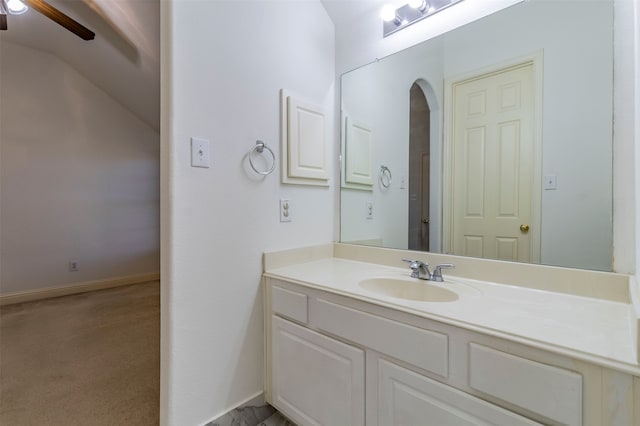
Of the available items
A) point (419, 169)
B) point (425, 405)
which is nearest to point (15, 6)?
point (419, 169)

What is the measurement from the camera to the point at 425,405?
83cm

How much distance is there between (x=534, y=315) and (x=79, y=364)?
2433 millimetres

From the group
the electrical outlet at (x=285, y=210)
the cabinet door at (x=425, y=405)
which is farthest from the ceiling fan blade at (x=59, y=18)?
the cabinet door at (x=425, y=405)

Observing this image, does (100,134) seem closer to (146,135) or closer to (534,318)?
(146,135)

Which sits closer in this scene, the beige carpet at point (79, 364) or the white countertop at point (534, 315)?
the white countertop at point (534, 315)

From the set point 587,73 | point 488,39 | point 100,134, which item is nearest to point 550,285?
point 587,73

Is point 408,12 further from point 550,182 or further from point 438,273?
point 438,273

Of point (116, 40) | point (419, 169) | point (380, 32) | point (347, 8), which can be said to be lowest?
point (419, 169)

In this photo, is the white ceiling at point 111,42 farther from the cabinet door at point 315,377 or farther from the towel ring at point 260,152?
the cabinet door at point 315,377

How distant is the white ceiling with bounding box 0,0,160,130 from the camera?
225cm

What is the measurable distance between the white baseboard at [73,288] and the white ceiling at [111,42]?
7.21ft

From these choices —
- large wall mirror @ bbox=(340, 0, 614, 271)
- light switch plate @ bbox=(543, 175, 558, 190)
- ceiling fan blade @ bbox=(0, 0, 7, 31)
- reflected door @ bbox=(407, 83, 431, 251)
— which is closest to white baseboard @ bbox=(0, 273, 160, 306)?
ceiling fan blade @ bbox=(0, 0, 7, 31)

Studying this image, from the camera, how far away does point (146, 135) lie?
3.99 metres

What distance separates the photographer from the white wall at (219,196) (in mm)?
1086
